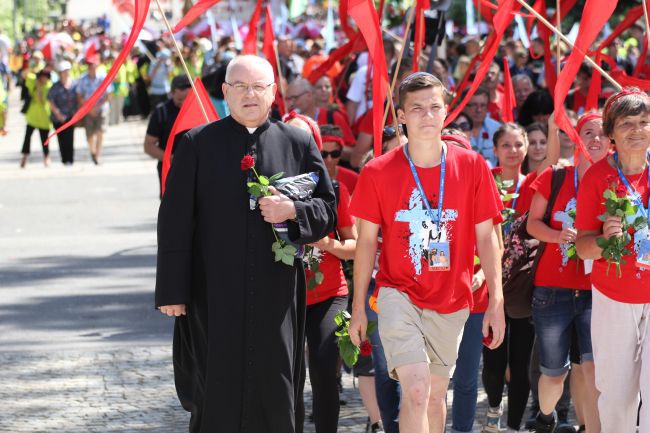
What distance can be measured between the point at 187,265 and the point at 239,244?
243 millimetres

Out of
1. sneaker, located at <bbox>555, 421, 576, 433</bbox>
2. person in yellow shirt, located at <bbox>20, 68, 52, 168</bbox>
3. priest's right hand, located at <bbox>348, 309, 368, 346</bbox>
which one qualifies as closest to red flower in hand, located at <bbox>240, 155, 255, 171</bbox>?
priest's right hand, located at <bbox>348, 309, 368, 346</bbox>

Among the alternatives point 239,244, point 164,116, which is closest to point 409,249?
point 239,244

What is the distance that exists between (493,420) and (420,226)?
6.25 ft

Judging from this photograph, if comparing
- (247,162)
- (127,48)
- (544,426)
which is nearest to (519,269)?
(544,426)

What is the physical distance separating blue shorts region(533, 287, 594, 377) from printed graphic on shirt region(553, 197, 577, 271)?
182 millimetres

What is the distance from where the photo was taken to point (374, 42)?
734cm

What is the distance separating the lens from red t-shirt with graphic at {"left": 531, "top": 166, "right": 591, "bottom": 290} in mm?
6676

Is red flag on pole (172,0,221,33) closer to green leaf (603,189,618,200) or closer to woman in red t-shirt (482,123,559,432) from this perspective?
woman in red t-shirt (482,123,559,432)

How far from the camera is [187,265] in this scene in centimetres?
582

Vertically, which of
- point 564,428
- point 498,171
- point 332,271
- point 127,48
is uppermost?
point 127,48

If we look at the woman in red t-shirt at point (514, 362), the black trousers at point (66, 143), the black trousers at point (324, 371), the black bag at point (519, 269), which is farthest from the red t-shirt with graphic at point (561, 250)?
the black trousers at point (66, 143)

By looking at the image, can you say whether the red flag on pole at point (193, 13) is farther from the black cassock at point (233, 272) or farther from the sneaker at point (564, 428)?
the sneaker at point (564, 428)

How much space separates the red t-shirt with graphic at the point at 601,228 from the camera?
5.71 m

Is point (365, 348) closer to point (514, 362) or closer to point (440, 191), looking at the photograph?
point (440, 191)
